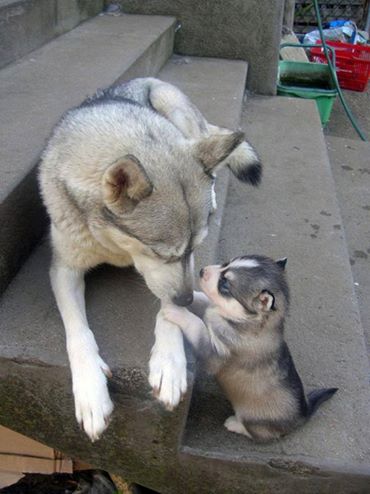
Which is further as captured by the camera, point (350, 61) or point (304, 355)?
point (350, 61)

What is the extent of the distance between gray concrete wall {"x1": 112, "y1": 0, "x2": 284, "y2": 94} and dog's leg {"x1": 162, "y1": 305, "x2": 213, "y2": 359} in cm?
467

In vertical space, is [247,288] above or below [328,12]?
above

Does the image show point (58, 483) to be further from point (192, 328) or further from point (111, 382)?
point (192, 328)

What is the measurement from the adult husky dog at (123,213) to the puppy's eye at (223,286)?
131 mm

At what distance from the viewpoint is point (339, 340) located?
2795mm

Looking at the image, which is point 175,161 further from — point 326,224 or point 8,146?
point 326,224

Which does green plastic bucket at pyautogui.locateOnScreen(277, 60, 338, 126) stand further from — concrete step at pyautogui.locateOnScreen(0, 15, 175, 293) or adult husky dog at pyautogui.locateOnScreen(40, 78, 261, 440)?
adult husky dog at pyautogui.locateOnScreen(40, 78, 261, 440)

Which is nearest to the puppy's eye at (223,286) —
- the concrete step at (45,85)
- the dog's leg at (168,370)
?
the dog's leg at (168,370)

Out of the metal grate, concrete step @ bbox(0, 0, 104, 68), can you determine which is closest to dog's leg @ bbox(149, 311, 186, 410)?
concrete step @ bbox(0, 0, 104, 68)

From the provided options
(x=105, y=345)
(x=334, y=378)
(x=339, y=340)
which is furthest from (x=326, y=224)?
(x=105, y=345)

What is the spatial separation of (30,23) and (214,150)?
8.89 ft

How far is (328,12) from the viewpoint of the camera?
12.0 metres

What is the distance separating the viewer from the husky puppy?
2227 mm

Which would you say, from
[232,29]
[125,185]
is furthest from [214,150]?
[232,29]
